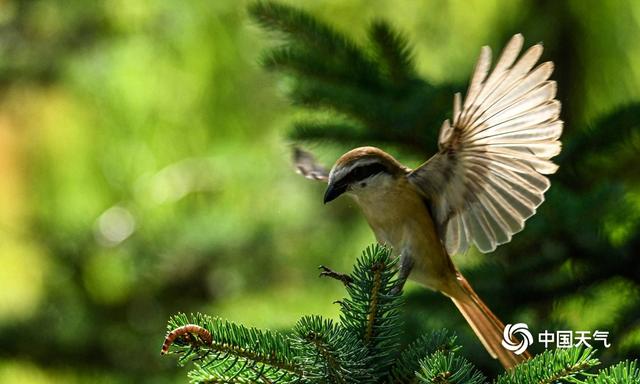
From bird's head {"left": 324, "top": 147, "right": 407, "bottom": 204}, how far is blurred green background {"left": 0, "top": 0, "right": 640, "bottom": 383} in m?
1.31

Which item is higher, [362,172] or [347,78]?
[347,78]

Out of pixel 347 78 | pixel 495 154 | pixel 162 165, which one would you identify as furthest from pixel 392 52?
pixel 162 165

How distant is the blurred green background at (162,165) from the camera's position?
3.32m

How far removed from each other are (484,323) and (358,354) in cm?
63

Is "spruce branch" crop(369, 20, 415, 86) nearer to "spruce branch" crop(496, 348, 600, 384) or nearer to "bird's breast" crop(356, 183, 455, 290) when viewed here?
"bird's breast" crop(356, 183, 455, 290)

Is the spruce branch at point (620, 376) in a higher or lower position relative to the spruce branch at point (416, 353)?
lower

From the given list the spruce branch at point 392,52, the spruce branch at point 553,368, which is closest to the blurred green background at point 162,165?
the spruce branch at point 392,52

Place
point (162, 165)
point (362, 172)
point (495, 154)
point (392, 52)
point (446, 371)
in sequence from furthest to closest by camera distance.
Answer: point (162, 165)
point (392, 52)
point (362, 172)
point (495, 154)
point (446, 371)

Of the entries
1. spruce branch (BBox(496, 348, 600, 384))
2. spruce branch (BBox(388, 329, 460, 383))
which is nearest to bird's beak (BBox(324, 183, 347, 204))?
spruce branch (BBox(388, 329, 460, 383))

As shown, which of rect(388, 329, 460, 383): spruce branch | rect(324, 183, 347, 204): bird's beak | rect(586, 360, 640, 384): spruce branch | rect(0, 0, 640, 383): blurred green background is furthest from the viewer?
rect(0, 0, 640, 383): blurred green background

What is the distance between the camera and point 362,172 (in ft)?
6.01

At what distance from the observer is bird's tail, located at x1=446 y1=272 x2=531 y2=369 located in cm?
184

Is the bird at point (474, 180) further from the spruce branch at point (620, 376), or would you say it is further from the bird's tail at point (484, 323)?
the spruce branch at point (620, 376)

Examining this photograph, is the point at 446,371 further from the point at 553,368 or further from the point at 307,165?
the point at 307,165
